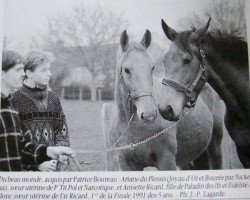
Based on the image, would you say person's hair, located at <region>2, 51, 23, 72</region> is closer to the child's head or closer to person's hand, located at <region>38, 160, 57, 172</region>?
the child's head

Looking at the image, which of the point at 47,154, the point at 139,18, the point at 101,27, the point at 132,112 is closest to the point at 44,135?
the point at 47,154

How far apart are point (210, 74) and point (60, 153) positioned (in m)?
0.81

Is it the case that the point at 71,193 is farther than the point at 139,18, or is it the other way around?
the point at 139,18

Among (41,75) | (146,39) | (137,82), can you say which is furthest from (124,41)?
(41,75)

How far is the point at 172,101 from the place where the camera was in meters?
1.82

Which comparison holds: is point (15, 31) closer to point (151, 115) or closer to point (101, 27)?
point (101, 27)

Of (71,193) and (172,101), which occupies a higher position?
(172,101)

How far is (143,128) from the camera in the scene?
1.83 metres

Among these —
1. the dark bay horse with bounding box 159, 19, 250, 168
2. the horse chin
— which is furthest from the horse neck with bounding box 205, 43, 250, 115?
the horse chin

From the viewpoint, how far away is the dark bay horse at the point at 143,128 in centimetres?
180

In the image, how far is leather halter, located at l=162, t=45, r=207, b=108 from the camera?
1820 millimetres

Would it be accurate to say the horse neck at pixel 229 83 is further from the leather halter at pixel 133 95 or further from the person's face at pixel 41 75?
the person's face at pixel 41 75

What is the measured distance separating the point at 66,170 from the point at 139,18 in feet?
2.68

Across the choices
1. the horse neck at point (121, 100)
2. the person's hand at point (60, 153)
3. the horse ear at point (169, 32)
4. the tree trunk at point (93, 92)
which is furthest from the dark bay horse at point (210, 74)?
the person's hand at point (60, 153)
